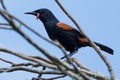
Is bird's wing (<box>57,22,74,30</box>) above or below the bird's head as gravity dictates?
below

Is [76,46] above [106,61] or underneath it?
above

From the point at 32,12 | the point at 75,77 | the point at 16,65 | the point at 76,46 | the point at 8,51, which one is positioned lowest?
the point at 75,77

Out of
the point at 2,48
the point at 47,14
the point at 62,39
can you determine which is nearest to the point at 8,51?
the point at 2,48

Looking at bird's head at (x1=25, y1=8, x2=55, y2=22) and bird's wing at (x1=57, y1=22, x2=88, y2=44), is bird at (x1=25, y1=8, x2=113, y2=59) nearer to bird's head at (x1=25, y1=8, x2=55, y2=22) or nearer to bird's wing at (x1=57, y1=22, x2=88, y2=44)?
bird's wing at (x1=57, y1=22, x2=88, y2=44)

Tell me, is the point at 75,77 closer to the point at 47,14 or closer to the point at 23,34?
the point at 23,34

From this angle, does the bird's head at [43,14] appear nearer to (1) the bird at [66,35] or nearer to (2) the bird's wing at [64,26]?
(1) the bird at [66,35]

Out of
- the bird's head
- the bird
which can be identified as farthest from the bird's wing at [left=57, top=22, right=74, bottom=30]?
the bird's head

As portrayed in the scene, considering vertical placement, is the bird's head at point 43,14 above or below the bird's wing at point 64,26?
above

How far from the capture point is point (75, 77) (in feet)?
4.60

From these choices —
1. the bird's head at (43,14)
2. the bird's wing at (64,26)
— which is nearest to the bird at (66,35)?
the bird's wing at (64,26)

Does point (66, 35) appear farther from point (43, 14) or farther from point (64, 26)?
point (43, 14)

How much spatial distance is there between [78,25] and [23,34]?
34.8 inches

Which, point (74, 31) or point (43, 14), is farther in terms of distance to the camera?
point (43, 14)

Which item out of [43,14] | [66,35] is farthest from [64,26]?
[43,14]
